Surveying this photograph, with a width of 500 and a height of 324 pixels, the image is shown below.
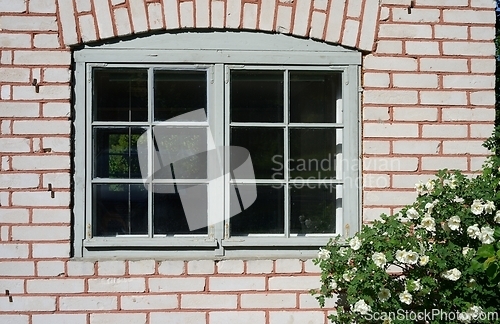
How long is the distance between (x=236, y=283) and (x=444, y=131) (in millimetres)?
1531

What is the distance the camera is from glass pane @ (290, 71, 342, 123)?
3.48m

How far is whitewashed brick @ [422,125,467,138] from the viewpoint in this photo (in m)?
3.38

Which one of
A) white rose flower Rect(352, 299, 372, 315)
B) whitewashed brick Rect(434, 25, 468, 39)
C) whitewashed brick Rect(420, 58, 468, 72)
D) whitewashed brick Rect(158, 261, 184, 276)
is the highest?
whitewashed brick Rect(434, 25, 468, 39)

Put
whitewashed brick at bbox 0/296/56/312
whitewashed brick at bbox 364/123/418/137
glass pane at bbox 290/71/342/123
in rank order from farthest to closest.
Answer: glass pane at bbox 290/71/342/123, whitewashed brick at bbox 364/123/418/137, whitewashed brick at bbox 0/296/56/312

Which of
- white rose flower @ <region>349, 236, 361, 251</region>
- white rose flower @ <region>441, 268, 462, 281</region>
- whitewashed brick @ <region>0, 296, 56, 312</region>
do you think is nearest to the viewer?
white rose flower @ <region>441, 268, 462, 281</region>

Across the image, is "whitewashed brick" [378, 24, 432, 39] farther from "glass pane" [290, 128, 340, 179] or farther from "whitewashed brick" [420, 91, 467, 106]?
"glass pane" [290, 128, 340, 179]

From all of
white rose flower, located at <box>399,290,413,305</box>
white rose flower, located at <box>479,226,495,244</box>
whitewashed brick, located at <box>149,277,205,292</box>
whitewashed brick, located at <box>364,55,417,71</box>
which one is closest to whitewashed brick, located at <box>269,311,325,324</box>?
whitewashed brick, located at <box>149,277,205,292</box>

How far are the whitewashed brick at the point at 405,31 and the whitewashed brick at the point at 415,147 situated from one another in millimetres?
636

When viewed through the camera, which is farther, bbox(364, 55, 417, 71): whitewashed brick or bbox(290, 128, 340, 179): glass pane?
bbox(290, 128, 340, 179): glass pane

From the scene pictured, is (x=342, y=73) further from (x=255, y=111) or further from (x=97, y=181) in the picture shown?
(x=97, y=181)

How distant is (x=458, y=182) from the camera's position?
3.10m

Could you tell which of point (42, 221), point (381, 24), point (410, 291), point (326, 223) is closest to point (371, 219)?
point (326, 223)

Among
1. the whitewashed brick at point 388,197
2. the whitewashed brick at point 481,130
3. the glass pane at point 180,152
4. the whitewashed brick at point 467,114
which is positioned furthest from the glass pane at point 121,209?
the whitewashed brick at point 481,130

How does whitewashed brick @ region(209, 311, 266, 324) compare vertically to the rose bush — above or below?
below
